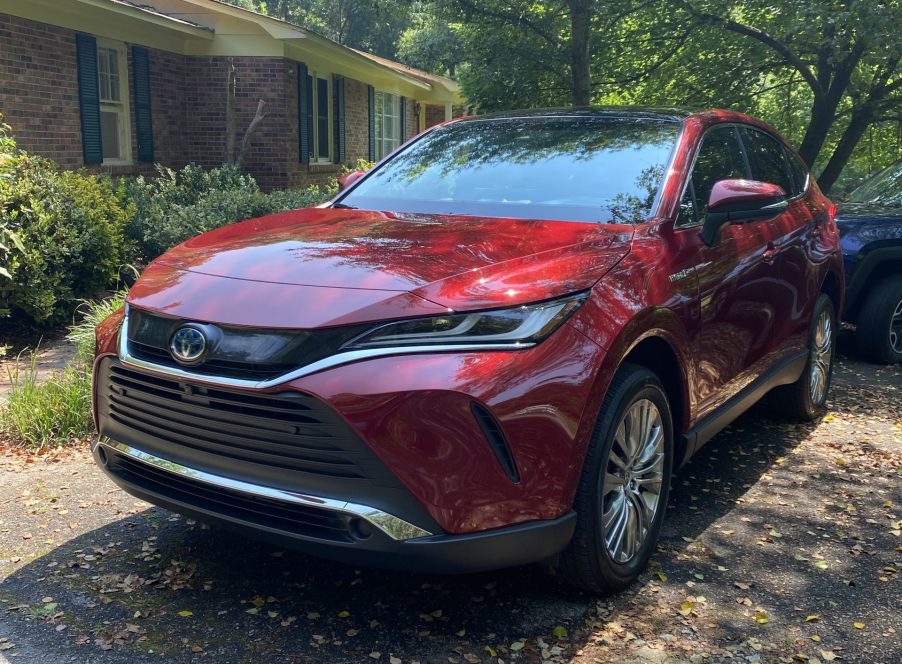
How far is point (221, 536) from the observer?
3.65m

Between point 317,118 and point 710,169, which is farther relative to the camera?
point 317,118

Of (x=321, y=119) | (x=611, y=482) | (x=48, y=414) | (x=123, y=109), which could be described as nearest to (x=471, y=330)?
(x=611, y=482)

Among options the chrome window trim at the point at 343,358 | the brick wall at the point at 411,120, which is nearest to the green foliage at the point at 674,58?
the brick wall at the point at 411,120

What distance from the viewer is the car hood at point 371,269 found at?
263 centimetres

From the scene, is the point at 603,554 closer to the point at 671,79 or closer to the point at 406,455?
the point at 406,455

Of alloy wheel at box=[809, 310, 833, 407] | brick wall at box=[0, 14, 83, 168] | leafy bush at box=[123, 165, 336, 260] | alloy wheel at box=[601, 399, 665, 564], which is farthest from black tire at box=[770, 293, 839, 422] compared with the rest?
brick wall at box=[0, 14, 83, 168]

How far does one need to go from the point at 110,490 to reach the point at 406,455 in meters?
2.33

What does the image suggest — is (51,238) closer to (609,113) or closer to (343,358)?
(609,113)

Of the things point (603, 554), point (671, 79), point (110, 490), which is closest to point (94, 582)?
point (110, 490)

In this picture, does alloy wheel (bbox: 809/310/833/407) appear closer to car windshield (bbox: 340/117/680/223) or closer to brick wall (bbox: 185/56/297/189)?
car windshield (bbox: 340/117/680/223)

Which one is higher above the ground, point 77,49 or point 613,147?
point 77,49

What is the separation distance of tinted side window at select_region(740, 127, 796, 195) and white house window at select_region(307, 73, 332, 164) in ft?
40.2

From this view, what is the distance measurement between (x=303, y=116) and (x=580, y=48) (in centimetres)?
588

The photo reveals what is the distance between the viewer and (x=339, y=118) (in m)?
17.8
